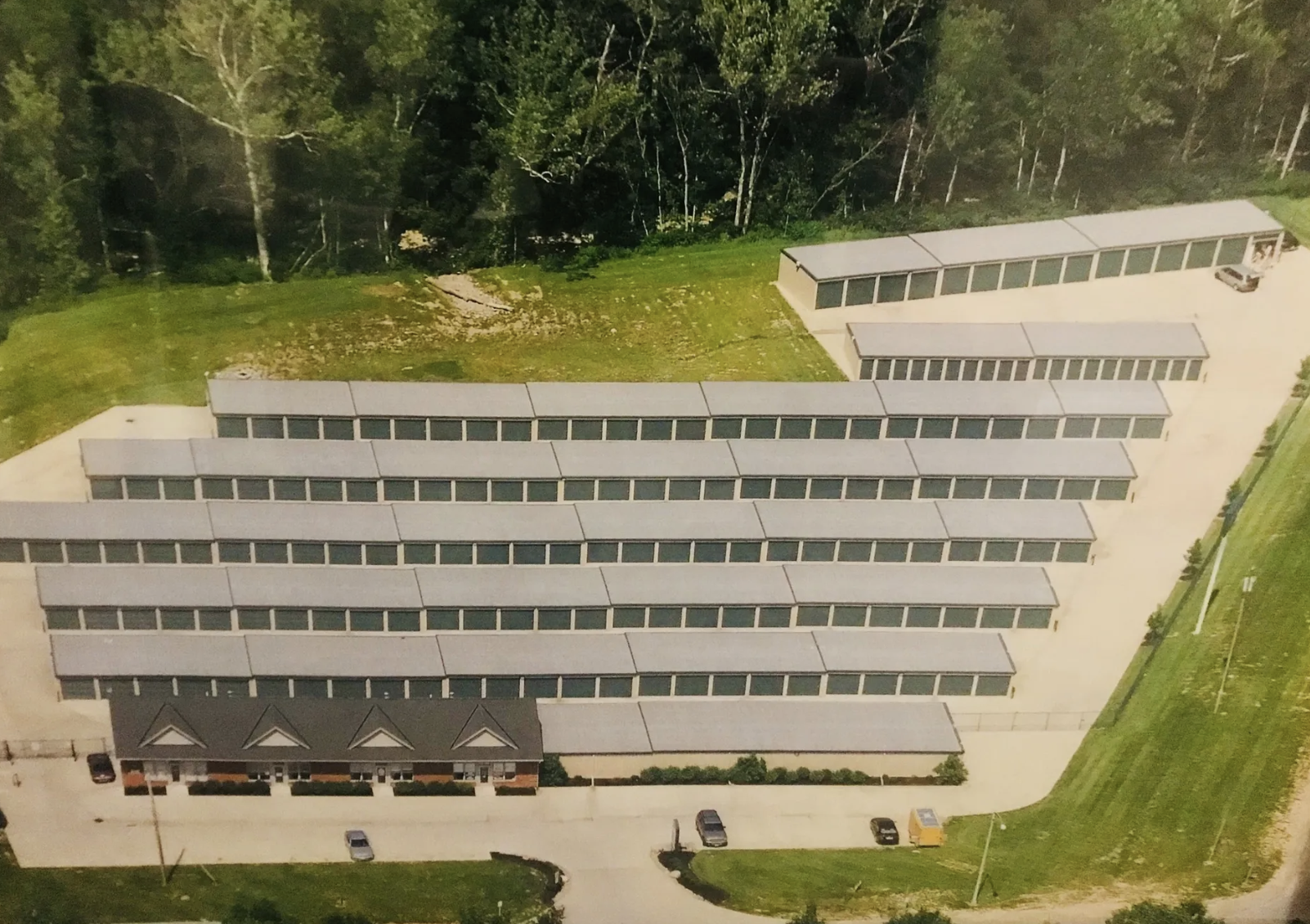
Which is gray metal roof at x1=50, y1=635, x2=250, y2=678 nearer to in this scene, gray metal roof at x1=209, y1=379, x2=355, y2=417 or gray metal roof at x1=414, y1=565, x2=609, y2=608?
gray metal roof at x1=414, y1=565, x2=609, y2=608

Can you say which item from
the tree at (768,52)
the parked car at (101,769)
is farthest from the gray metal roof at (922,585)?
the parked car at (101,769)

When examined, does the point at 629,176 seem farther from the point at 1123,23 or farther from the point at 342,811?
the point at 342,811

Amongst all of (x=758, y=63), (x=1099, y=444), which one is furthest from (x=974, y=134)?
(x=1099, y=444)

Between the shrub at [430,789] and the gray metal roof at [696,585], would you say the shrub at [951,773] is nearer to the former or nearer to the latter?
the gray metal roof at [696,585]

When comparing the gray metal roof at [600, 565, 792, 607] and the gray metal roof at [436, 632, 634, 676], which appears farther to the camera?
the gray metal roof at [600, 565, 792, 607]

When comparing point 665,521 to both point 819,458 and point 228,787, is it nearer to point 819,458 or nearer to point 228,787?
point 819,458

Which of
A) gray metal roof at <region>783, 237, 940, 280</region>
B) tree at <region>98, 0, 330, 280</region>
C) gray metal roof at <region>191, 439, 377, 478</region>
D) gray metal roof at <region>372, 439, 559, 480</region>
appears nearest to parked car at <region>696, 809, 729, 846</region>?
gray metal roof at <region>372, 439, 559, 480</region>
